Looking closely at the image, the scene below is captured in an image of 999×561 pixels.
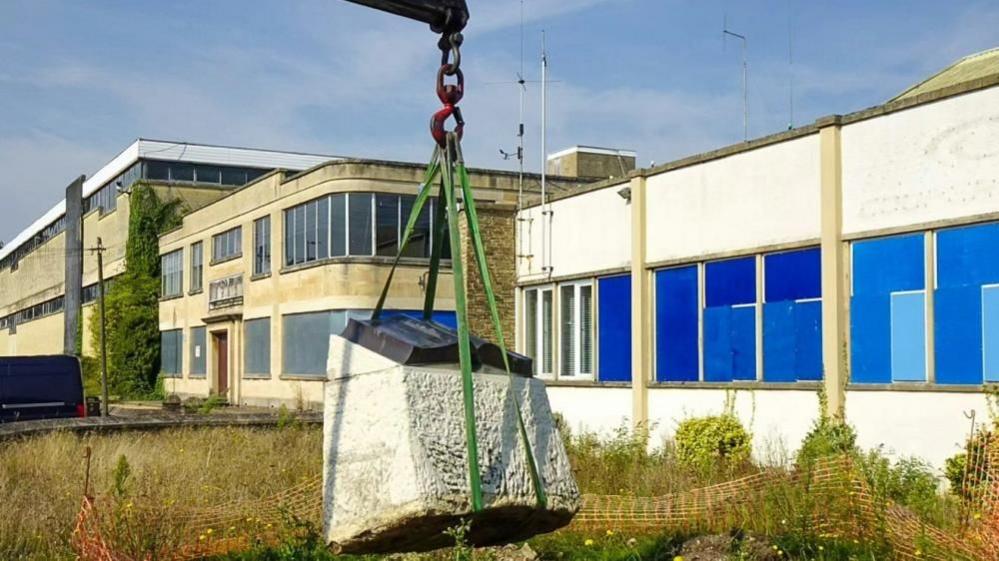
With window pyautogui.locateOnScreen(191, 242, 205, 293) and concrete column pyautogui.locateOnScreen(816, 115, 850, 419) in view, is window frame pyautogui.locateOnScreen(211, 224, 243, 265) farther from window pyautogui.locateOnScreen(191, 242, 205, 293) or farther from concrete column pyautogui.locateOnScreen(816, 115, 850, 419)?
concrete column pyautogui.locateOnScreen(816, 115, 850, 419)

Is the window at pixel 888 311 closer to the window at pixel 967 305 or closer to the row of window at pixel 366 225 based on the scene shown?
the window at pixel 967 305

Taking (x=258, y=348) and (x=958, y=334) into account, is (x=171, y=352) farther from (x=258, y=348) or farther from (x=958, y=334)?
(x=958, y=334)

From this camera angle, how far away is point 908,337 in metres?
15.3

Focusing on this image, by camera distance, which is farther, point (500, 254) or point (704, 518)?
point (500, 254)

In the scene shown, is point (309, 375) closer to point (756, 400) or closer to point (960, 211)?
point (756, 400)

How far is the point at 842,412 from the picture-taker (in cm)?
1591

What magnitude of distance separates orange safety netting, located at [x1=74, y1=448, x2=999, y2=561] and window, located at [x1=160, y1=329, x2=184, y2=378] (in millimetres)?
36806

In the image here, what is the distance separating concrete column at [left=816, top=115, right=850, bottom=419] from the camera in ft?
52.7

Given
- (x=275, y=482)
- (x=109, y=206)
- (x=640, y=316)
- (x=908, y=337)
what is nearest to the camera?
(x=275, y=482)

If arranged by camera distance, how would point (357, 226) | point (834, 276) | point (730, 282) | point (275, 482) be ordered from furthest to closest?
point (357, 226) → point (730, 282) → point (834, 276) → point (275, 482)

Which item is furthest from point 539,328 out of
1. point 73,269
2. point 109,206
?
point 73,269

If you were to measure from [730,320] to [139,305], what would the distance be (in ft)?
127

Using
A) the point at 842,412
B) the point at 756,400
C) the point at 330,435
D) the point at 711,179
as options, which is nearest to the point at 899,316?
the point at 842,412

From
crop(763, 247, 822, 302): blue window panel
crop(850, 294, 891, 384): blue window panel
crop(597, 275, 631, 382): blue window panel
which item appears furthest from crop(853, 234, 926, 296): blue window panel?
crop(597, 275, 631, 382): blue window panel
